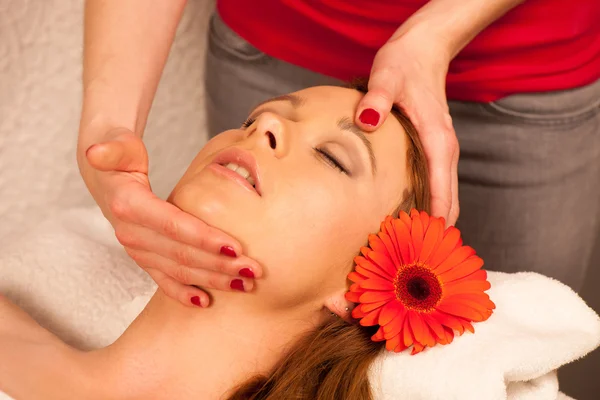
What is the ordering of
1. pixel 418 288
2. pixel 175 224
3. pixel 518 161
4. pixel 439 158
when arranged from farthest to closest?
pixel 518 161 → pixel 439 158 → pixel 418 288 → pixel 175 224

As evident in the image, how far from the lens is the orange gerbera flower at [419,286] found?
1.09 m

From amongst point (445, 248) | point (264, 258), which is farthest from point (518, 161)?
point (264, 258)

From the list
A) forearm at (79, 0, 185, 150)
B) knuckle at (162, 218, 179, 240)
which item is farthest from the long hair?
forearm at (79, 0, 185, 150)

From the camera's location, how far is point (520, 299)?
1.24 metres

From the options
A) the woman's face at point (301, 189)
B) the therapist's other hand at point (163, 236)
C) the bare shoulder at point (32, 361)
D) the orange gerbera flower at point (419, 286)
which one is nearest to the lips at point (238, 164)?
the woman's face at point (301, 189)

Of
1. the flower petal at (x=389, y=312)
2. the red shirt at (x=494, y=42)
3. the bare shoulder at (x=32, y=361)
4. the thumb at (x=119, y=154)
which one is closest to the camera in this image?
the thumb at (x=119, y=154)

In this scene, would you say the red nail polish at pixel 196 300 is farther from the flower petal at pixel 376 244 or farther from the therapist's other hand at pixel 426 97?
the therapist's other hand at pixel 426 97

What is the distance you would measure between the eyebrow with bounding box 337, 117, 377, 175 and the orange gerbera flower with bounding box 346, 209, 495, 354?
0.32ft

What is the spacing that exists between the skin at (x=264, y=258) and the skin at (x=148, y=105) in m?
0.04

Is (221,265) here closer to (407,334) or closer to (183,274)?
Result: (183,274)

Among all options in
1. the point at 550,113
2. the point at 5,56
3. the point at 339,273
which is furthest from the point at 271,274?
the point at 5,56

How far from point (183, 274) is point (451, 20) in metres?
0.67

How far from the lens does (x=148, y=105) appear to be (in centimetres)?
134

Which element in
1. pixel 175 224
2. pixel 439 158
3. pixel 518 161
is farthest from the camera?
pixel 518 161
